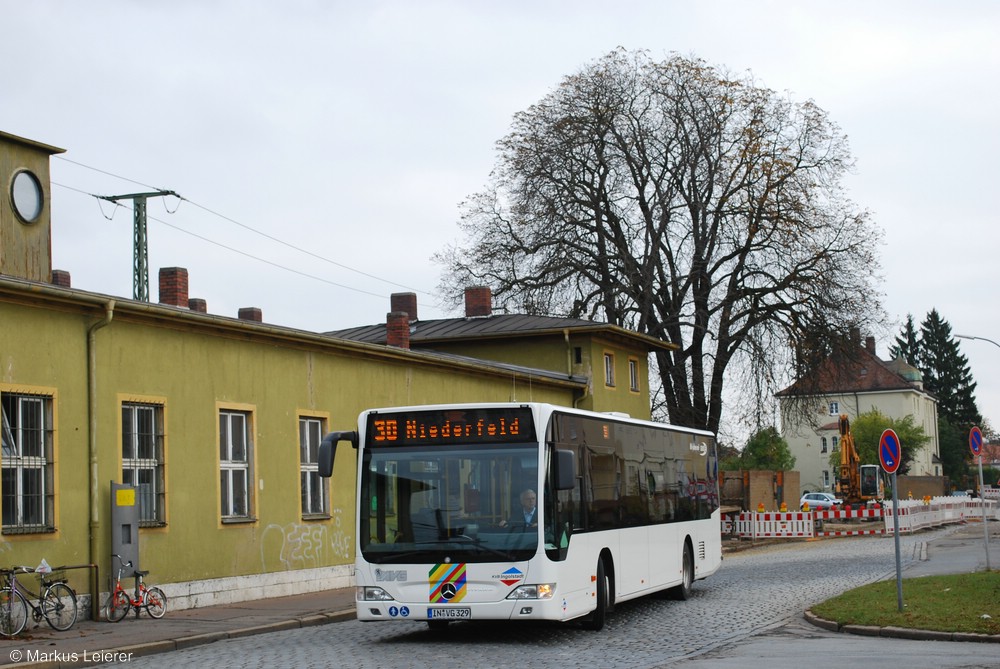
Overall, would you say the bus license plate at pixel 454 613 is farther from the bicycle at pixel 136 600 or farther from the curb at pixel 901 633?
the bicycle at pixel 136 600

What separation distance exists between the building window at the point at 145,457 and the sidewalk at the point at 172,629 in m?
1.60

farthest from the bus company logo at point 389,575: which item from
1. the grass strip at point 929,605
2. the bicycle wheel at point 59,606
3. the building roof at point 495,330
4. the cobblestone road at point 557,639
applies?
the building roof at point 495,330

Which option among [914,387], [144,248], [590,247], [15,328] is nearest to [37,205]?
[15,328]

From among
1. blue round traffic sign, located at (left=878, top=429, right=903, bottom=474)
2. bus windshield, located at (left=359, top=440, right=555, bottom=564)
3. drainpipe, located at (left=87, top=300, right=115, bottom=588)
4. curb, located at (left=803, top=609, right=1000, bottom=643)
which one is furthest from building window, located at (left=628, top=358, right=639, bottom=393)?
bus windshield, located at (left=359, top=440, right=555, bottom=564)

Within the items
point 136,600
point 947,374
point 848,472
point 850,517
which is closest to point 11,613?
point 136,600

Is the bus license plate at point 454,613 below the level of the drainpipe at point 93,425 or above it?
below

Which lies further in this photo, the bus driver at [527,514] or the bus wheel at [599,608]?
the bus wheel at [599,608]

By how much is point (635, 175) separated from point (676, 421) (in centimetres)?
890

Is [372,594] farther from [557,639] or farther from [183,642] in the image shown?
[183,642]

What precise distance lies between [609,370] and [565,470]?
25997 mm

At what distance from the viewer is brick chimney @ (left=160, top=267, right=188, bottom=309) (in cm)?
3055

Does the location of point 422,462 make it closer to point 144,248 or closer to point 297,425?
point 297,425

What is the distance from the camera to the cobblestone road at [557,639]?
44.8 feet

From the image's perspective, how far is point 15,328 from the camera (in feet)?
58.1
